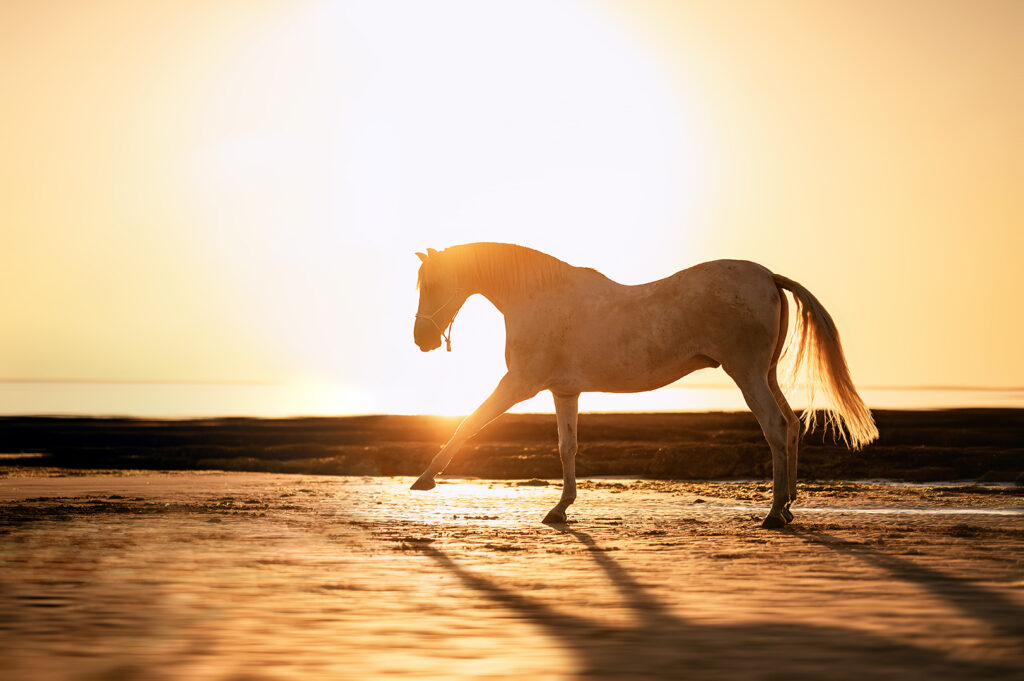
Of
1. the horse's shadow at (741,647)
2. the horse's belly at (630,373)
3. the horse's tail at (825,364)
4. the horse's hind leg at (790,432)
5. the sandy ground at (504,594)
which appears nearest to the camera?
the horse's shadow at (741,647)

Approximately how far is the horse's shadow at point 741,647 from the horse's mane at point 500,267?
4.77m

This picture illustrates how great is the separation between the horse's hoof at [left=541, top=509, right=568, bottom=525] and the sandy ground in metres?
0.21

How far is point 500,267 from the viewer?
9797 mm

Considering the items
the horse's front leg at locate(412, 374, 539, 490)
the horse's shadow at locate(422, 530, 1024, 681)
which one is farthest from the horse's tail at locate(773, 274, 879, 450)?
the horse's shadow at locate(422, 530, 1024, 681)

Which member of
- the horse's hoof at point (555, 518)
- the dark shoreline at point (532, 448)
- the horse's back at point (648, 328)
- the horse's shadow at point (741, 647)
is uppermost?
the horse's back at point (648, 328)

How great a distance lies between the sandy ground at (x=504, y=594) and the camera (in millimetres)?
3893

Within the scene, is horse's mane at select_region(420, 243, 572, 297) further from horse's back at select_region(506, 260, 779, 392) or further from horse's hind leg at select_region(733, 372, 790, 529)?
horse's hind leg at select_region(733, 372, 790, 529)

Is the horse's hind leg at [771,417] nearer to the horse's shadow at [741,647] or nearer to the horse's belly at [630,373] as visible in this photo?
the horse's belly at [630,373]

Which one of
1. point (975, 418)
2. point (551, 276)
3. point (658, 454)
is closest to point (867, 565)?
point (551, 276)

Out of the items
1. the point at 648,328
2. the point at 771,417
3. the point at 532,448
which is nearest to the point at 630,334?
the point at 648,328

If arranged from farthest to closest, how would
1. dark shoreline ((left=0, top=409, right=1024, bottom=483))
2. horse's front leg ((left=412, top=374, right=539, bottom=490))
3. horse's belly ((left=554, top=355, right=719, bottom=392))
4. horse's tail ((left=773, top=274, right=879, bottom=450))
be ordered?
dark shoreline ((left=0, top=409, right=1024, bottom=483)) → horse's tail ((left=773, top=274, right=879, bottom=450)) → horse's belly ((left=554, top=355, right=719, bottom=392)) → horse's front leg ((left=412, top=374, right=539, bottom=490))

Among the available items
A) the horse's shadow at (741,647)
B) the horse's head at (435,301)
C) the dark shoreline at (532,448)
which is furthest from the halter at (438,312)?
the dark shoreline at (532,448)

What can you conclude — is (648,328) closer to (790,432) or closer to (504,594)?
(790,432)

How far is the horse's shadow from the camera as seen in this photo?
3707mm
